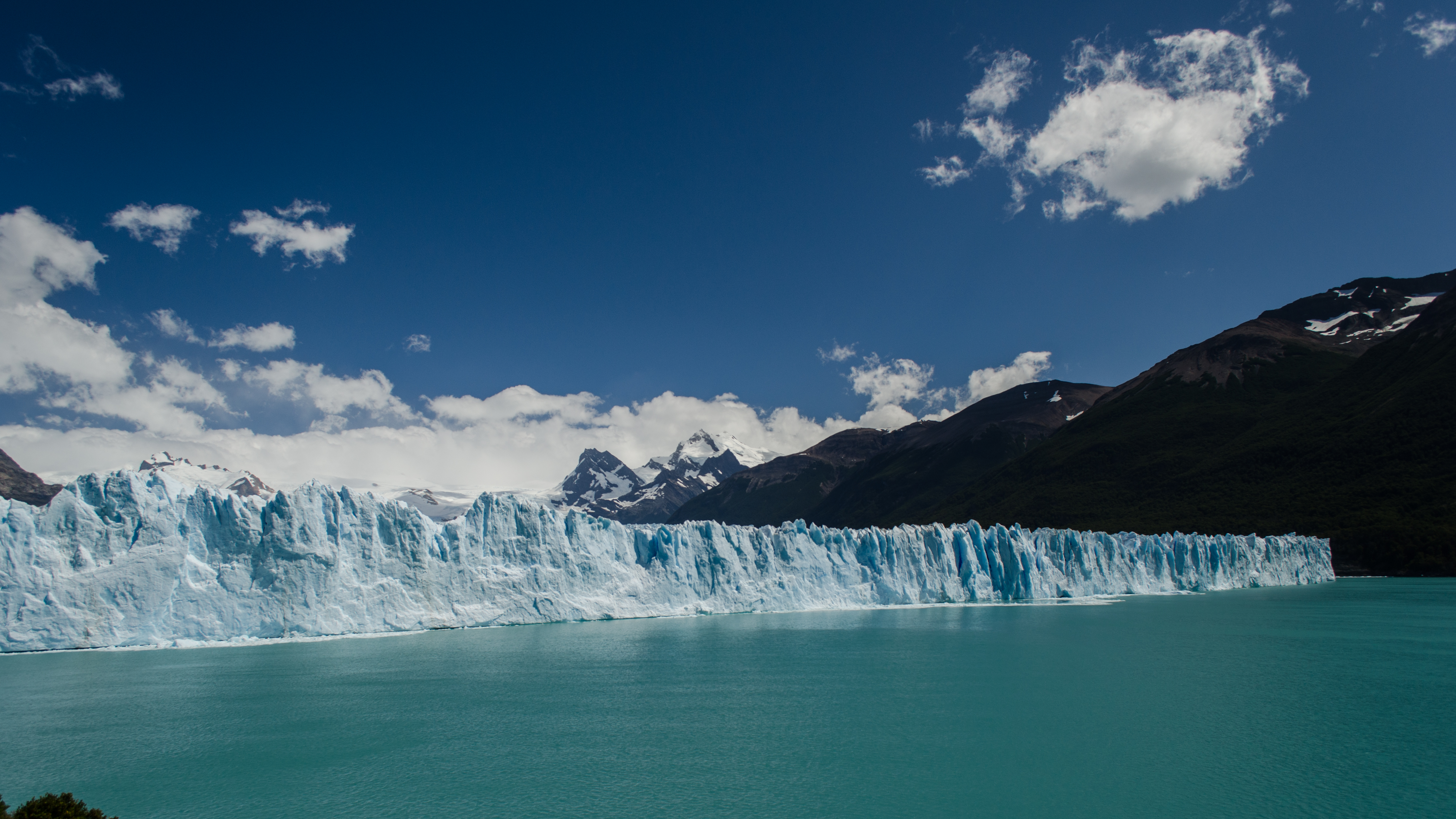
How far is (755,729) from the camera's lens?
1352 cm

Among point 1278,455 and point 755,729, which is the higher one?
point 1278,455

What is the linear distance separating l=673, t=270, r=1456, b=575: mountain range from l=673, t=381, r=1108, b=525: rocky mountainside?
0.64 metres

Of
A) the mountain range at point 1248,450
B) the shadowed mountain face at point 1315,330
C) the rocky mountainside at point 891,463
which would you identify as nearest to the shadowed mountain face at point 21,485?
the mountain range at point 1248,450

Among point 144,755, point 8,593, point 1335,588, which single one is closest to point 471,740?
point 144,755

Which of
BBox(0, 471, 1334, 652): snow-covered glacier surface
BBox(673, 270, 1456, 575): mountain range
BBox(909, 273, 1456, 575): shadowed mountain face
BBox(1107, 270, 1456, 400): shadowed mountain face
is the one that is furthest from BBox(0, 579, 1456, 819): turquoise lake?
BBox(1107, 270, 1456, 400): shadowed mountain face

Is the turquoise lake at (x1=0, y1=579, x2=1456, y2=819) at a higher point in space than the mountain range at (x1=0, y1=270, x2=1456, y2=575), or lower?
lower

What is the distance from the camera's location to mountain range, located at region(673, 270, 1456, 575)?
56781mm

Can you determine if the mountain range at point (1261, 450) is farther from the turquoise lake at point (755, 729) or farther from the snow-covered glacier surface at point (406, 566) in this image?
the turquoise lake at point (755, 729)

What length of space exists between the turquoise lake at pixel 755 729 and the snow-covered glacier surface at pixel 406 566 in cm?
186

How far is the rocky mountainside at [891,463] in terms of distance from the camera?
126 meters

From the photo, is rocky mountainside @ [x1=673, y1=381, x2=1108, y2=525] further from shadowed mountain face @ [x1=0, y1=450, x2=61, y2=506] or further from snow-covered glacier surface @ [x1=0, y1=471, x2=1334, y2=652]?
shadowed mountain face @ [x1=0, y1=450, x2=61, y2=506]

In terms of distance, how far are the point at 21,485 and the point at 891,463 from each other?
135 metres

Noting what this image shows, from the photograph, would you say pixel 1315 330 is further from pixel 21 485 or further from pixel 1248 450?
pixel 21 485

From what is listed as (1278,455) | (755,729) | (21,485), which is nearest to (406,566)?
(755,729)
